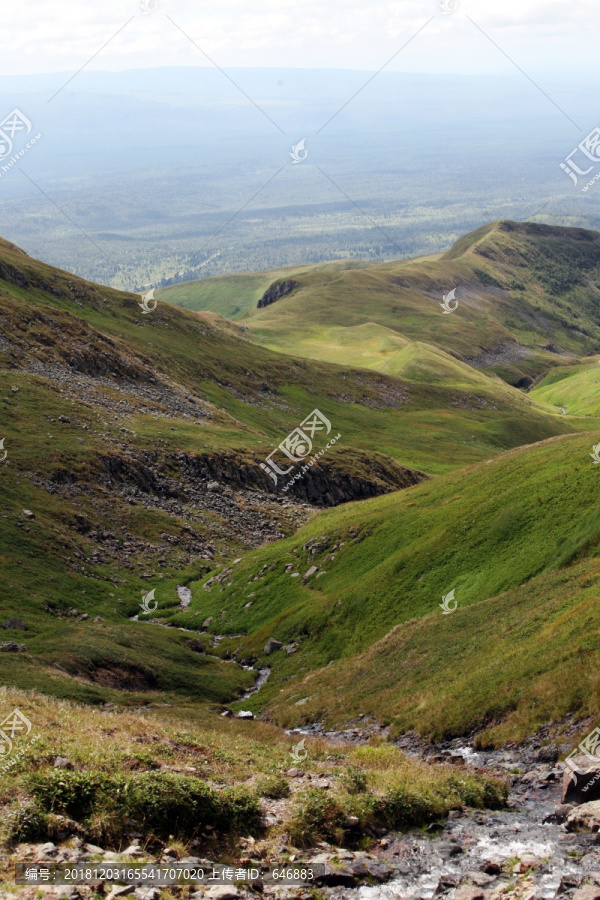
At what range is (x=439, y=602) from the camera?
4206cm

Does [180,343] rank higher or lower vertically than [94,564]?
higher

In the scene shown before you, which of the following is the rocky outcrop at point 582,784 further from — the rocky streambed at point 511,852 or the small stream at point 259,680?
the small stream at point 259,680

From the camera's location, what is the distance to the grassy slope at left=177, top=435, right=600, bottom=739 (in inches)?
1077

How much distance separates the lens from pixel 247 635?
5266 cm

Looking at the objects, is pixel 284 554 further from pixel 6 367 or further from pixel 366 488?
pixel 6 367

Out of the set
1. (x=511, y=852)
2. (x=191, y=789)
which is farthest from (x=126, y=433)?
(x=511, y=852)

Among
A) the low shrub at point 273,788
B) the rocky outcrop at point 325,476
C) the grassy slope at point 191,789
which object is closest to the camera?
the grassy slope at point 191,789

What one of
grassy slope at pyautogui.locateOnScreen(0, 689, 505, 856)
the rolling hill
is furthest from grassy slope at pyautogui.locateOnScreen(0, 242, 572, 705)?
grassy slope at pyautogui.locateOnScreen(0, 689, 505, 856)

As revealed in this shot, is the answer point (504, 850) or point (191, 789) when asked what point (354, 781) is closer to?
point (504, 850)

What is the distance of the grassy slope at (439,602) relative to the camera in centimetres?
2736

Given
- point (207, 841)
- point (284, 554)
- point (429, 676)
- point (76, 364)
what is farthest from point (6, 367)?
point (207, 841)

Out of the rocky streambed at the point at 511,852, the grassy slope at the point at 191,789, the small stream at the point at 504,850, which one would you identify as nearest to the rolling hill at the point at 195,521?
the rocky streambed at the point at 511,852

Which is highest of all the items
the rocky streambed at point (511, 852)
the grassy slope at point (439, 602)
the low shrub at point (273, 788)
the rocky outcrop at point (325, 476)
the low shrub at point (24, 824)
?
the rocky outcrop at point (325, 476)

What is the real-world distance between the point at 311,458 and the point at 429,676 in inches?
2437
